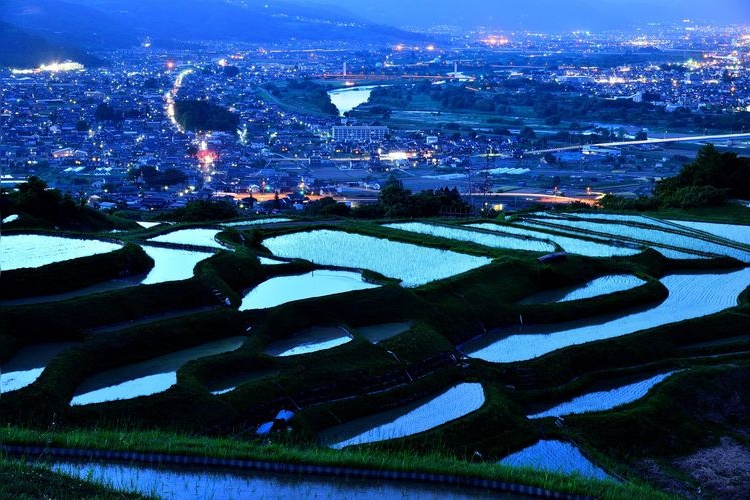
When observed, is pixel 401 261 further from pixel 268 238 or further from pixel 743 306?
pixel 743 306

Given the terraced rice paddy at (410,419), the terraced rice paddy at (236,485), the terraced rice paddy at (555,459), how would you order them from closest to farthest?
the terraced rice paddy at (236,485) → the terraced rice paddy at (555,459) → the terraced rice paddy at (410,419)

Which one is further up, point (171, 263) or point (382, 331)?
point (171, 263)

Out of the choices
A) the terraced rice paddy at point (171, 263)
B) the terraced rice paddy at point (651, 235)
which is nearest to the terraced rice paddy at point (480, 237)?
the terraced rice paddy at point (651, 235)

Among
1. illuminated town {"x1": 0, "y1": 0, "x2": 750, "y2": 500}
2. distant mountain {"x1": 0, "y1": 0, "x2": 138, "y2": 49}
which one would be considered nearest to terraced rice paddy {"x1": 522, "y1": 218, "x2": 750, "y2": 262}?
illuminated town {"x1": 0, "y1": 0, "x2": 750, "y2": 500}

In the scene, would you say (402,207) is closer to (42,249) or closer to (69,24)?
(42,249)

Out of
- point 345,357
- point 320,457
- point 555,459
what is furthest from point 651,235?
point 320,457

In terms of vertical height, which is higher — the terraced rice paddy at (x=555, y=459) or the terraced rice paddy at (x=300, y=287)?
the terraced rice paddy at (x=300, y=287)

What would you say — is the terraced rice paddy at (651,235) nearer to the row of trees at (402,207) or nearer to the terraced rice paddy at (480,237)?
the terraced rice paddy at (480,237)

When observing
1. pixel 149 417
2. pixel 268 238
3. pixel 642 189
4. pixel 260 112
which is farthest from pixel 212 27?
pixel 149 417
